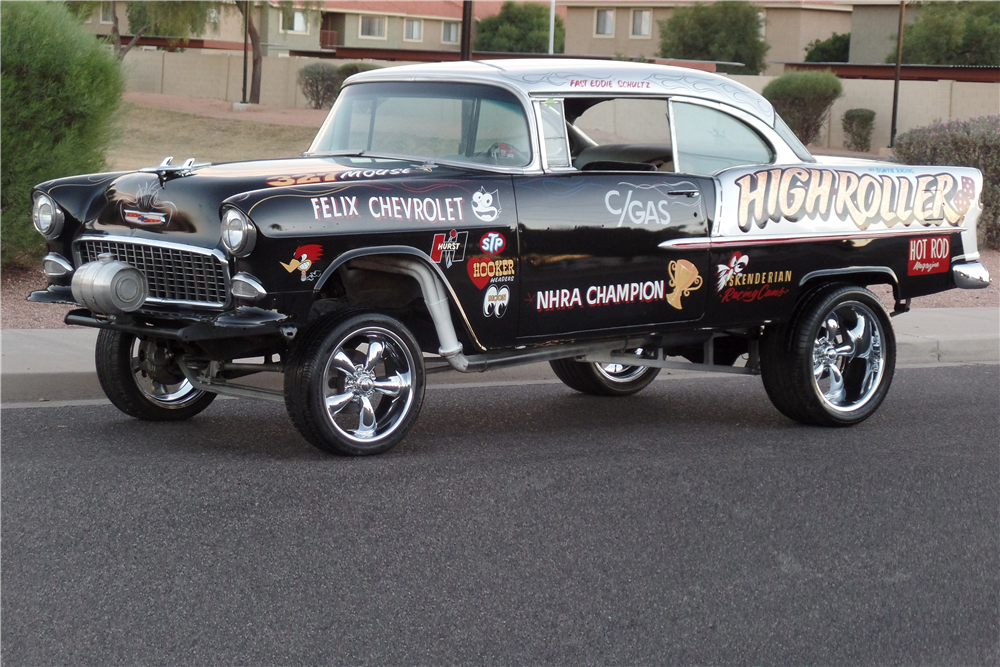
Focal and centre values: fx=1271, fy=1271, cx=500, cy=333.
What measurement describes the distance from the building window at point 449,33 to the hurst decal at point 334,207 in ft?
254

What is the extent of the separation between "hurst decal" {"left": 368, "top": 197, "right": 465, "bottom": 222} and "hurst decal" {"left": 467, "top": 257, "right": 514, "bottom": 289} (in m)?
0.25

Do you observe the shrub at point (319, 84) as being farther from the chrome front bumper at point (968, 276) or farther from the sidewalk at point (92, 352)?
the chrome front bumper at point (968, 276)

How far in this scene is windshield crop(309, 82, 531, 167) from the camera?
23.3 feet

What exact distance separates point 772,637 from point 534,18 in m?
76.4

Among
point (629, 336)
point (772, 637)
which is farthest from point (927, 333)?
point (772, 637)

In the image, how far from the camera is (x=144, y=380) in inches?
294

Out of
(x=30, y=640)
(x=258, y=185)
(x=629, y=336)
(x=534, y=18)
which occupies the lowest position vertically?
(x=30, y=640)

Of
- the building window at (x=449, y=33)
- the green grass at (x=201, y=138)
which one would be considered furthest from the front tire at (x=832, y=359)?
the building window at (x=449, y=33)

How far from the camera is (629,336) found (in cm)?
739

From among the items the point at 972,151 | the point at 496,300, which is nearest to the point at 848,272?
the point at 496,300

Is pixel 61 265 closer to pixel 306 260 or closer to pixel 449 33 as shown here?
pixel 306 260

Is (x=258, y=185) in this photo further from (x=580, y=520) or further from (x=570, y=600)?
(x=570, y=600)

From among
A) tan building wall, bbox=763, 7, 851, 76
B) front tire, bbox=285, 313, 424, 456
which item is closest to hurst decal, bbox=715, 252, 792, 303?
front tire, bbox=285, 313, 424, 456

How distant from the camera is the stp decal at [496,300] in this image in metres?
6.71
